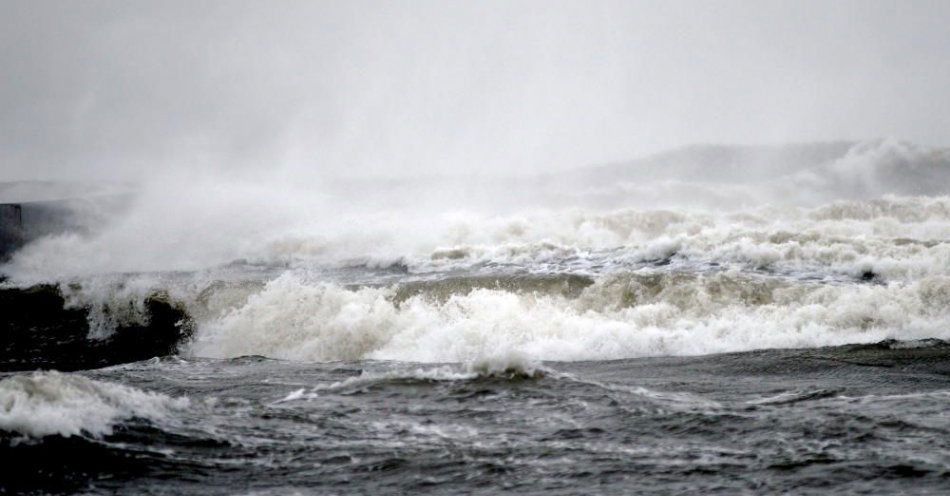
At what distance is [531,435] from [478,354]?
216 inches

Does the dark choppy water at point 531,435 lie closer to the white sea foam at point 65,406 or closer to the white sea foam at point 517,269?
the white sea foam at point 65,406

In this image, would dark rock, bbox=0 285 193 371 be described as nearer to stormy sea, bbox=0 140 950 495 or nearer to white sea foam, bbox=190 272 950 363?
stormy sea, bbox=0 140 950 495

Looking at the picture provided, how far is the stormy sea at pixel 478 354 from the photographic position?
600 centimetres

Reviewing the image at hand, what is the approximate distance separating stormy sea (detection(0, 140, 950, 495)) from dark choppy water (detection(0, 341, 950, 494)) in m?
0.03

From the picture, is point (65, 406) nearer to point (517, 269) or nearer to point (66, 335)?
point (517, 269)

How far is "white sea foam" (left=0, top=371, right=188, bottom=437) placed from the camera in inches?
255

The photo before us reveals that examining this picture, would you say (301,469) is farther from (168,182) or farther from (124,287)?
(168,182)

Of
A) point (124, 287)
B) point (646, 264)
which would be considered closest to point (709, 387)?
point (646, 264)

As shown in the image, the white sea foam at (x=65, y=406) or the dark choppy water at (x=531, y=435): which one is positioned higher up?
the white sea foam at (x=65, y=406)

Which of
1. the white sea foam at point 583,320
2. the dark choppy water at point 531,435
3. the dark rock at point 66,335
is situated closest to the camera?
the dark choppy water at point 531,435

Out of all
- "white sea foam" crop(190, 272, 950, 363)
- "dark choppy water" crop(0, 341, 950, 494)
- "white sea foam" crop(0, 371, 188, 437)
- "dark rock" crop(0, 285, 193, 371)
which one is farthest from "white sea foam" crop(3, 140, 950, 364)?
"white sea foam" crop(0, 371, 188, 437)

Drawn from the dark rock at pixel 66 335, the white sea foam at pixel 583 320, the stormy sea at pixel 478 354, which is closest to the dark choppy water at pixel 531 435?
the stormy sea at pixel 478 354

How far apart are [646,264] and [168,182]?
2836 cm

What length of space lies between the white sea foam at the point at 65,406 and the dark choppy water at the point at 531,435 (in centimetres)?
11
